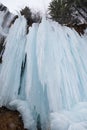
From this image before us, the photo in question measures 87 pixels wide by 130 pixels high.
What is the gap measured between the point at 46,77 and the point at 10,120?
Answer: 101 cm

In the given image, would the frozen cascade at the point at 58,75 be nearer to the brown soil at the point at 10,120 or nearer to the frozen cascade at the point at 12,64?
the frozen cascade at the point at 12,64

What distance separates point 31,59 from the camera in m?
4.82

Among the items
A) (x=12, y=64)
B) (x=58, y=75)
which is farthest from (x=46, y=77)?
(x=12, y=64)

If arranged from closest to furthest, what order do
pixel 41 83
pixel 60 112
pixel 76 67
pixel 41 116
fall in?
pixel 60 112, pixel 41 116, pixel 41 83, pixel 76 67

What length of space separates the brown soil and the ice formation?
0.55 feet

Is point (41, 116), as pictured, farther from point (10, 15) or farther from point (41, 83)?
point (10, 15)

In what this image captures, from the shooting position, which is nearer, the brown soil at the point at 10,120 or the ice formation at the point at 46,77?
the ice formation at the point at 46,77

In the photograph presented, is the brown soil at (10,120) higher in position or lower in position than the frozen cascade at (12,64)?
lower

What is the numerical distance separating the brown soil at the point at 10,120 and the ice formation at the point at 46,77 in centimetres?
17

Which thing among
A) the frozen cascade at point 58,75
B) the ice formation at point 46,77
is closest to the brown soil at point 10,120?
the ice formation at point 46,77

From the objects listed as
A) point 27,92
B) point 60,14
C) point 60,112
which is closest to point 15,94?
point 27,92

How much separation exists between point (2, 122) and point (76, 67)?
67.7 inches

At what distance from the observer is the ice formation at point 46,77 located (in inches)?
155

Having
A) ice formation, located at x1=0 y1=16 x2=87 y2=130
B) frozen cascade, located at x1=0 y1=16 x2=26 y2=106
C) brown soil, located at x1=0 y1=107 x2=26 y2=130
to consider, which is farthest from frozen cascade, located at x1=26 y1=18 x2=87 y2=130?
brown soil, located at x1=0 y1=107 x2=26 y2=130
